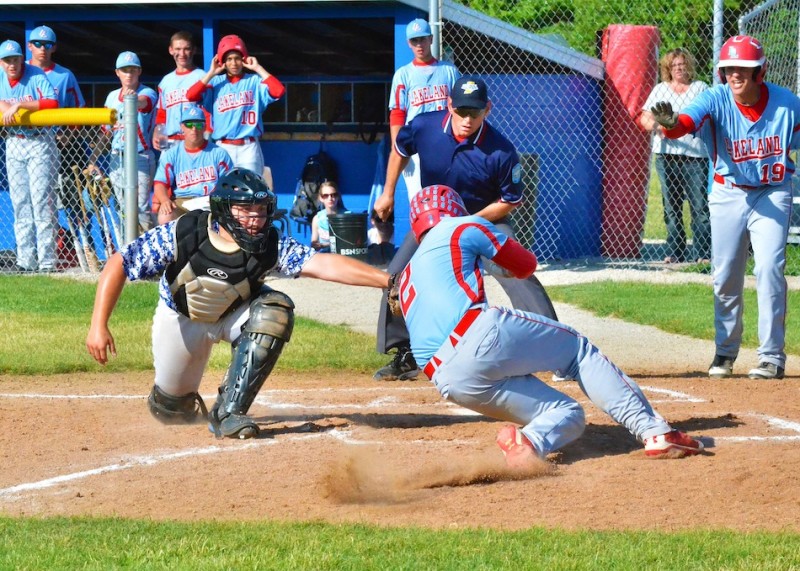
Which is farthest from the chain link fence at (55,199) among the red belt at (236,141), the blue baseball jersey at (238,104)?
the blue baseball jersey at (238,104)

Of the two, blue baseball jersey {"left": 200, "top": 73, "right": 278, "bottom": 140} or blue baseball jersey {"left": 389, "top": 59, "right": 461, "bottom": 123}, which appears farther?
blue baseball jersey {"left": 200, "top": 73, "right": 278, "bottom": 140}

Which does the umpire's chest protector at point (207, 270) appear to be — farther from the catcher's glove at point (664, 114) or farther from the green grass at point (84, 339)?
the catcher's glove at point (664, 114)

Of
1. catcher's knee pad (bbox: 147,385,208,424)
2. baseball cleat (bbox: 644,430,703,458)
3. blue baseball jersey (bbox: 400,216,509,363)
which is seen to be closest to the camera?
blue baseball jersey (bbox: 400,216,509,363)

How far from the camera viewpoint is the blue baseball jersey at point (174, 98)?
39.8 feet

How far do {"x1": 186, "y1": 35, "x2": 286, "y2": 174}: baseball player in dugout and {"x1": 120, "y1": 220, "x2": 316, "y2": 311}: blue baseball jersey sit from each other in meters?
6.02

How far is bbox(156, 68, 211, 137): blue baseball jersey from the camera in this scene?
39.8 feet

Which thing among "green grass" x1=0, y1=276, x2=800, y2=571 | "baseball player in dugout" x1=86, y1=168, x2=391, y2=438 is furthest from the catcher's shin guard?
"green grass" x1=0, y1=276, x2=800, y2=571

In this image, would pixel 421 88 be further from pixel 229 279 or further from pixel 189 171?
pixel 229 279

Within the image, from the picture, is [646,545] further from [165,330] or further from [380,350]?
[380,350]

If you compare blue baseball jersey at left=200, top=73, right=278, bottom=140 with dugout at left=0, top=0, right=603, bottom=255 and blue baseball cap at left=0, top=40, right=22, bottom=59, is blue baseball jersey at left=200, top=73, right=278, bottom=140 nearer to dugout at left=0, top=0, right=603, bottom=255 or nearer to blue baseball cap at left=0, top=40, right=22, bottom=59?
dugout at left=0, top=0, right=603, bottom=255

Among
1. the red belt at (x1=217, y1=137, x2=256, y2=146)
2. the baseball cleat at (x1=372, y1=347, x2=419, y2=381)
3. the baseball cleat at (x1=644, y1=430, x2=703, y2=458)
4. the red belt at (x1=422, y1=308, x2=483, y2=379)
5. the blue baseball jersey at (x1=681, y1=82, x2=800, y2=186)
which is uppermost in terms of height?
the blue baseball jersey at (x1=681, y1=82, x2=800, y2=186)

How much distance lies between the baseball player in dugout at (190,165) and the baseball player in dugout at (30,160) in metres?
1.74

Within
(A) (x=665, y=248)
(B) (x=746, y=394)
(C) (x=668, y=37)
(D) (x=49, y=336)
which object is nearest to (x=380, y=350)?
(B) (x=746, y=394)

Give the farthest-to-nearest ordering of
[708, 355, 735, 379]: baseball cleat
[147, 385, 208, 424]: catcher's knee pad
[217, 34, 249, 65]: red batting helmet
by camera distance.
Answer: [217, 34, 249, 65]: red batting helmet, [708, 355, 735, 379]: baseball cleat, [147, 385, 208, 424]: catcher's knee pad
